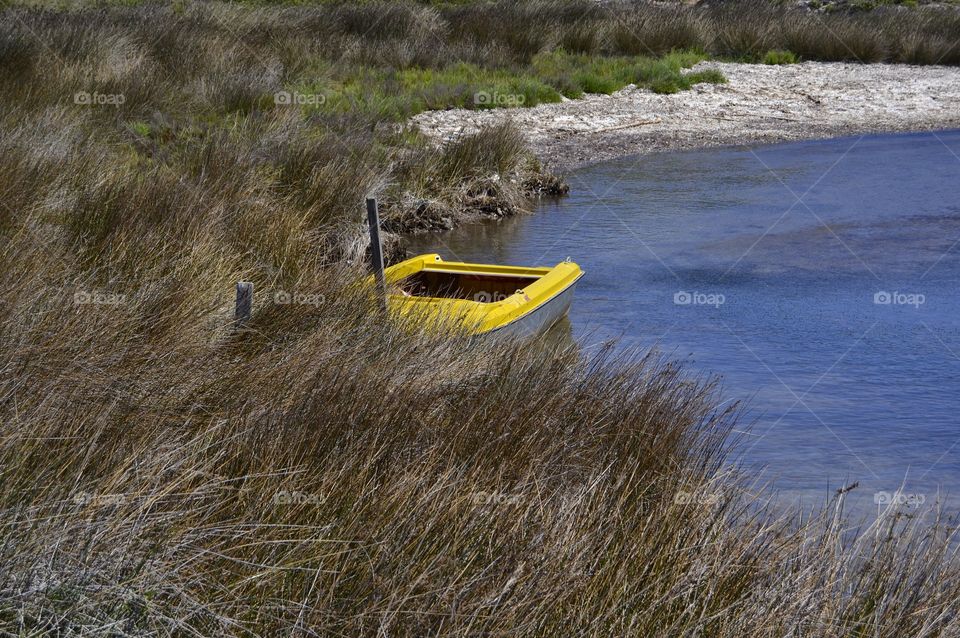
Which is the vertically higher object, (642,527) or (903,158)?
(642,527)

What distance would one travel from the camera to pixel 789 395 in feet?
26.5

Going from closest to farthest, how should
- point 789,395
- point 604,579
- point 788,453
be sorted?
point 604,579, point 788,453, point 789,395

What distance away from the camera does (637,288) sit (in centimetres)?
1120

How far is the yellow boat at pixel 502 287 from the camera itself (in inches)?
317

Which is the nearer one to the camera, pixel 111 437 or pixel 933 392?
Answer: pixel 111 437

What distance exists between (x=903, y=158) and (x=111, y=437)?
55.9ft

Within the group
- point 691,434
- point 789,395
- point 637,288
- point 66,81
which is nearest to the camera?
point 691,434

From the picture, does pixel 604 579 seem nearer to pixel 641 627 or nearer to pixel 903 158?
pixel 641 627

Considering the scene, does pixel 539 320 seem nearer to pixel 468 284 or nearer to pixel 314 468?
pixel 468 284

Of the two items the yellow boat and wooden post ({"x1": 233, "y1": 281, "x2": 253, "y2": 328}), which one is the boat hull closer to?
the yellow boat

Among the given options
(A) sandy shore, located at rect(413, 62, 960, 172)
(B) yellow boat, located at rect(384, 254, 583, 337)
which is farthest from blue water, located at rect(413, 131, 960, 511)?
(A) sandy shore, located at rect(413, 62, 960, 172)

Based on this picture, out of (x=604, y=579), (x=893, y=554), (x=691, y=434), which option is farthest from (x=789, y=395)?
(x=604, y=579)

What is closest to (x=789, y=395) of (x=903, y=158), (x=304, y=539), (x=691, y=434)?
(x=691, y=434)

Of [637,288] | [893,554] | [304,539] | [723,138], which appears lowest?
[723,138]
